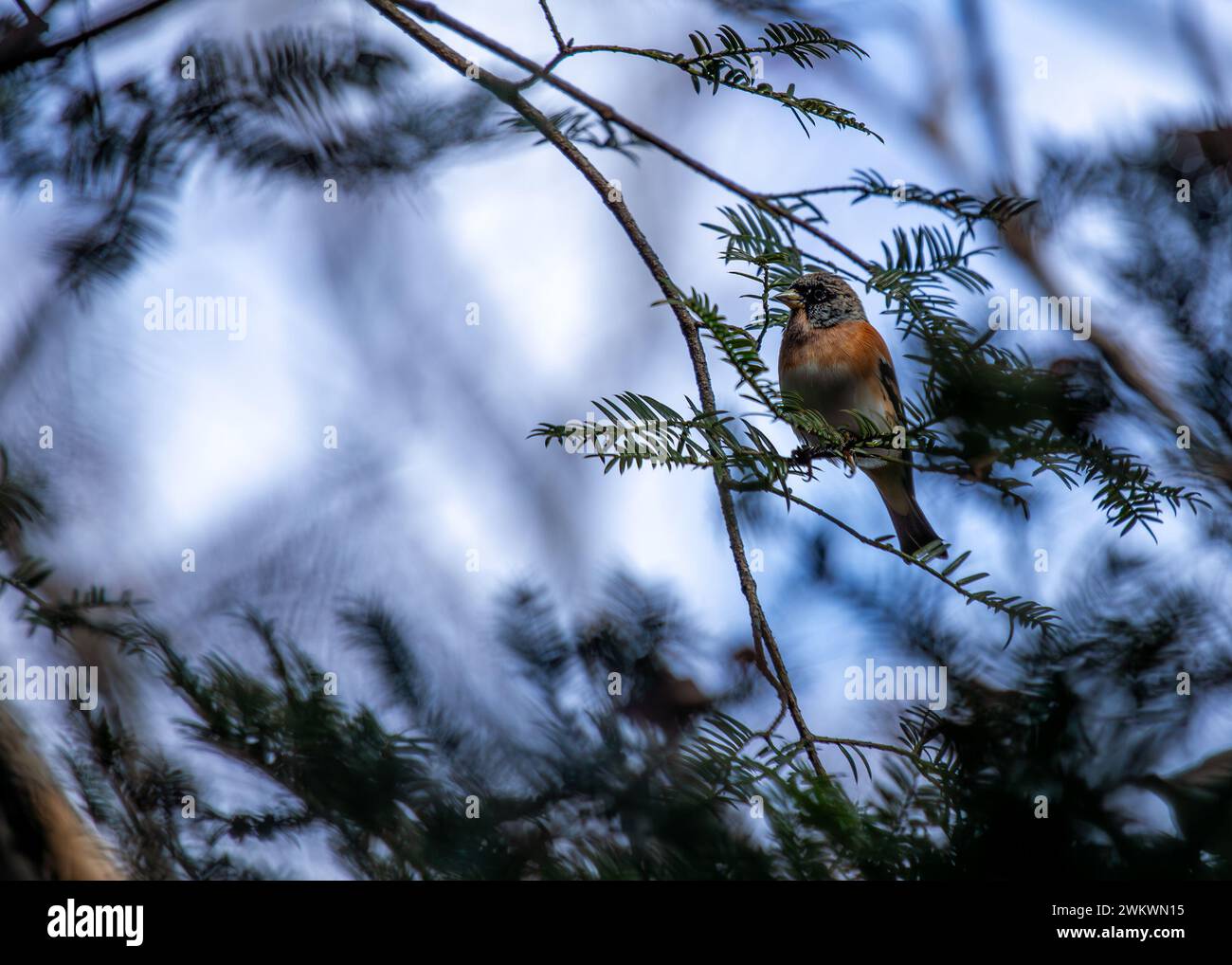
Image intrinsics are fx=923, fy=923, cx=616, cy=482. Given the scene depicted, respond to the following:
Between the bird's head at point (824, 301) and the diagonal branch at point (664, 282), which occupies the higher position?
the bird's head at point (824, 301)

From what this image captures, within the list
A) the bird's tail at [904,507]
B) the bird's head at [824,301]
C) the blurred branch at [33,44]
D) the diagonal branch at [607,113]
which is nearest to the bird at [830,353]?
the bird's head at [824,301]

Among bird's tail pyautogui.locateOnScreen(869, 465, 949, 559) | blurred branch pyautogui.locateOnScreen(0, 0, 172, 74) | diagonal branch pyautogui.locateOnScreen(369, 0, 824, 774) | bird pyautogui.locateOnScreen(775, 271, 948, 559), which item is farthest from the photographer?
bird pyautogui.locateOnScreen(775, 271, 948, 559)

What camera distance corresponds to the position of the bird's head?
198cm

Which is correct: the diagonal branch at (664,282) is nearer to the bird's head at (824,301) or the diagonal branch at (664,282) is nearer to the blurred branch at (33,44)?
the blurred branch at (33,44)

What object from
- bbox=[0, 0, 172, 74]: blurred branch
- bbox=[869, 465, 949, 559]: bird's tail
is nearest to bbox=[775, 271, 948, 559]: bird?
bbox=[869, 465, 949, 559]: bird's tail

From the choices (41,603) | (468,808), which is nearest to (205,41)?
→ (41,603)

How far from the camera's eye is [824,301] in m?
2.01

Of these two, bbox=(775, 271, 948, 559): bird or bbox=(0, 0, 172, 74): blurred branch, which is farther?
bbox=(775, 271, 948, 559): bird

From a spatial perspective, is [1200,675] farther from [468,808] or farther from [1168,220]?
[468,808]

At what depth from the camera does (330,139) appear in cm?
114

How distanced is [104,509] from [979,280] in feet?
4.22

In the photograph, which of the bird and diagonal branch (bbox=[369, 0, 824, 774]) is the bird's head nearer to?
the bird

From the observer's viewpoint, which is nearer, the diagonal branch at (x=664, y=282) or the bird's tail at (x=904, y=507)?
the diagonal branch at (x=664, y=282)

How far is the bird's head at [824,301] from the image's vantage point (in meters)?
1.98
